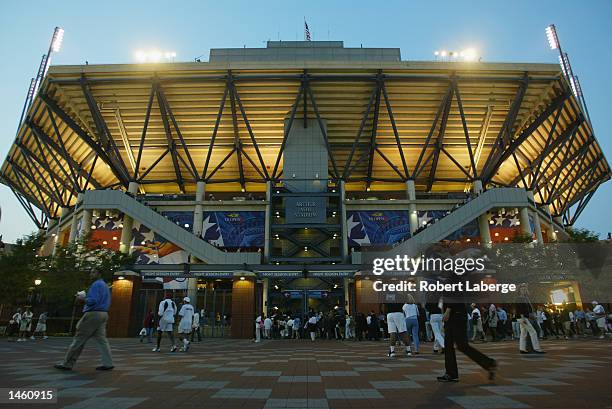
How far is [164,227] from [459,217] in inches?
984

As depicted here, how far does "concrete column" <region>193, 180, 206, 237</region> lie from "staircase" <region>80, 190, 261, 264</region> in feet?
23.0

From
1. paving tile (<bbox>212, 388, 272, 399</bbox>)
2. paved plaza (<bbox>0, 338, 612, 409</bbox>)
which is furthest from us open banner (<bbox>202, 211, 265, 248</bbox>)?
paving tile (<bbox>212, 388, 272, 399</bbox>)

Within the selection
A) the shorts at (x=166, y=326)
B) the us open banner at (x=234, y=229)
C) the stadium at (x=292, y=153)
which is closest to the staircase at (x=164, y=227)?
the stadium at (x=292, y=153)

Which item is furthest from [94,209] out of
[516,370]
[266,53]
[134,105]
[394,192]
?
[516,370]

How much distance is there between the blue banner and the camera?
4009 cm

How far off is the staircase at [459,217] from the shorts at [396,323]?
1900 centimetres

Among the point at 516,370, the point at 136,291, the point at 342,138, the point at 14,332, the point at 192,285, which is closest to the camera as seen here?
the point at 516,370

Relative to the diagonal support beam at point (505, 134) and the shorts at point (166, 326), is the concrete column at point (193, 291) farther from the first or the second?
the diagonal support beam at point (505, 134)

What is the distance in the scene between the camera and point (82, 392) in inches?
217

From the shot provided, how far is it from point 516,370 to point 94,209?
37747 millimetres

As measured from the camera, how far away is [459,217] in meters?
33.6

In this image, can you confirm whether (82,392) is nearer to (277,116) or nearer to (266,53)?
(277,116)

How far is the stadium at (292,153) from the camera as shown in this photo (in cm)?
3488

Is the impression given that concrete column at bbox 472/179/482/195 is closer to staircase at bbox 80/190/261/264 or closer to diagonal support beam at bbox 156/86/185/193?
staircase at bbox 80/190/261/264
